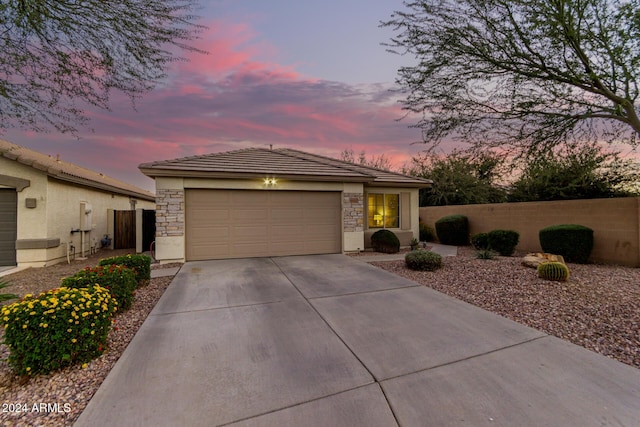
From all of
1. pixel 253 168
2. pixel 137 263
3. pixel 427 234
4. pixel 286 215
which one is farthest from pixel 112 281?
pixel 427 234

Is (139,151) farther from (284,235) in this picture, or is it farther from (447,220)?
(447,220)

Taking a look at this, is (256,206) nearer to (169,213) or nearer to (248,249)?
(248,249)

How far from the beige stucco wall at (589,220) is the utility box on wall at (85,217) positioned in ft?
51.7

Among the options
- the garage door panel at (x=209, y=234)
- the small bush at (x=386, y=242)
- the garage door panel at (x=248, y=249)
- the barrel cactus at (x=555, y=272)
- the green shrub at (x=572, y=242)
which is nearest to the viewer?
the barrel cactus at (x=555, y=272)

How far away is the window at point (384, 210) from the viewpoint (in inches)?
428

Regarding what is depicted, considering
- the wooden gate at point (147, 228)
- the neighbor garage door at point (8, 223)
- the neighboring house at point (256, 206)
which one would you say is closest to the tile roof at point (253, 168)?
the neighboring house at point (256, 206)

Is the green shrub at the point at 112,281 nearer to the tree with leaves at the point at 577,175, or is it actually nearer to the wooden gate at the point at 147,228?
the wooden gate at the point at 147,228

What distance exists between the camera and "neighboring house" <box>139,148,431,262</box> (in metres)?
7.99

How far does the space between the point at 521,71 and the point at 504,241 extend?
5091mm

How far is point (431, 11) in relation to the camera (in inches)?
264

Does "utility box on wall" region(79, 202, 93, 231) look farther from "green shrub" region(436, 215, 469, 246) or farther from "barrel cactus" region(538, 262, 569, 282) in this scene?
"green shrub" region(436, 215, 469, 246)

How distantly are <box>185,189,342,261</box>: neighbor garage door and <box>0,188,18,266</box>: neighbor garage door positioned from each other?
4.84 m

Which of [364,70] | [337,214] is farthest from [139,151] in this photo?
[364,70]

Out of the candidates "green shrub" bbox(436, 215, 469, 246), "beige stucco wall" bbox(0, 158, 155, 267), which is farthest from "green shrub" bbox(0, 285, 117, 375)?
"green shrub" bbox(436, 215, 469, 246)
